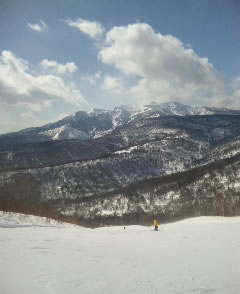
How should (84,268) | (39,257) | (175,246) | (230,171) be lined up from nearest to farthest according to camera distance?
(84,268) → (39,257) → (175,246) → (230,171)

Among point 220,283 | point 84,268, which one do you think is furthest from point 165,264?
point 84,268

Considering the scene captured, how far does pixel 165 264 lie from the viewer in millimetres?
12898

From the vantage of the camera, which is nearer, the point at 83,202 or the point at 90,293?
the point at 90,293

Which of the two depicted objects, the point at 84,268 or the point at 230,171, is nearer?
the point at 84,268

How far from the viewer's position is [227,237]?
20.3m

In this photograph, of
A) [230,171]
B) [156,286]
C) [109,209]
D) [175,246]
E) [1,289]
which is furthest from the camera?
[230,171]

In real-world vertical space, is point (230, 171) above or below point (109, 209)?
above

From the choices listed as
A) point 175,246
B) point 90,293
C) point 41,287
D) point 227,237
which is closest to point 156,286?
point 90,293

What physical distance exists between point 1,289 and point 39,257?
375cm

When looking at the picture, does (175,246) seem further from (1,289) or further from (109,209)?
(109,209)

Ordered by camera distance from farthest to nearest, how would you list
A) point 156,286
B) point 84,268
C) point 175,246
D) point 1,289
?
1. point 175,246
2. point 84,268
3. point 156,286
4. point 1,289

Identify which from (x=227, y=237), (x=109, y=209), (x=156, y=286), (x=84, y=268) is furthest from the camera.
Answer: (x=109, y=209)

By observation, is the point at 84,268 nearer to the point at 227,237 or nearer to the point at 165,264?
the point at 165,264

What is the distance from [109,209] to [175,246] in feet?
514
